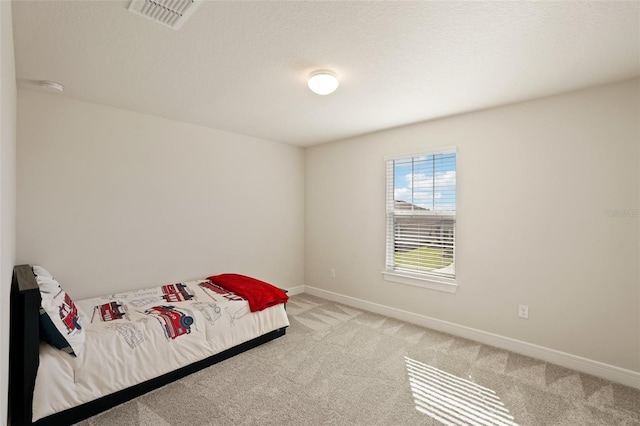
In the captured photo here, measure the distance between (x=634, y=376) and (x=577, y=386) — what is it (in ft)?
1.52

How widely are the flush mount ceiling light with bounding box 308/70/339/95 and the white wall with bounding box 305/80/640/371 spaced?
1715 mm

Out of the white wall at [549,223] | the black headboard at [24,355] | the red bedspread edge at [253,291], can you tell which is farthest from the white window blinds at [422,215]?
the black headboard at [24,355]

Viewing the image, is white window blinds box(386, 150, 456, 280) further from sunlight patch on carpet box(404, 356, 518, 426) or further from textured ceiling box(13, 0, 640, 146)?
sunlight patch on carpet box(404, 356, 518, 426)

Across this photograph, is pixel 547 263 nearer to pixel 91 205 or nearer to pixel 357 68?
pixel 357 68

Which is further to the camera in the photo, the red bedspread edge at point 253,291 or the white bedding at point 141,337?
the red bedspread edge at point 253,291

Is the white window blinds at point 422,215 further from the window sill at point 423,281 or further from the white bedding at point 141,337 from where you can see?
the white bedding at point 141,337

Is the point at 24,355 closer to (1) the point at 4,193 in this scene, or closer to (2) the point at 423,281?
(1) the point at 4,193

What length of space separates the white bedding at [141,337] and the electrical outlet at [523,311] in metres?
2.40

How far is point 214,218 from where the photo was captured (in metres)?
4.04

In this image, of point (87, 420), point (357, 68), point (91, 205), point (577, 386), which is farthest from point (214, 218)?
point (577, 386)

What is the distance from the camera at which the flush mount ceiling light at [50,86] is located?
100 inches

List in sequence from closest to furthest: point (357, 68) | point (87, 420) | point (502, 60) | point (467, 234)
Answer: point (87, 420), point (502, 60), point (357, 68), point (467, 234)

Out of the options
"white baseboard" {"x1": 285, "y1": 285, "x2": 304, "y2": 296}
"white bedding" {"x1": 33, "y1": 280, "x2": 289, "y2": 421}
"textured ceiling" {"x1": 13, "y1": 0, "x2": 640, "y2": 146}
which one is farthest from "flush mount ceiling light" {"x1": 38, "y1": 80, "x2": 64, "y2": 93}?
"white baseboard" {"x1": 285, "y1": 285, "x2": 304, "y2": 296}

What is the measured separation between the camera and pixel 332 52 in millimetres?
2090
